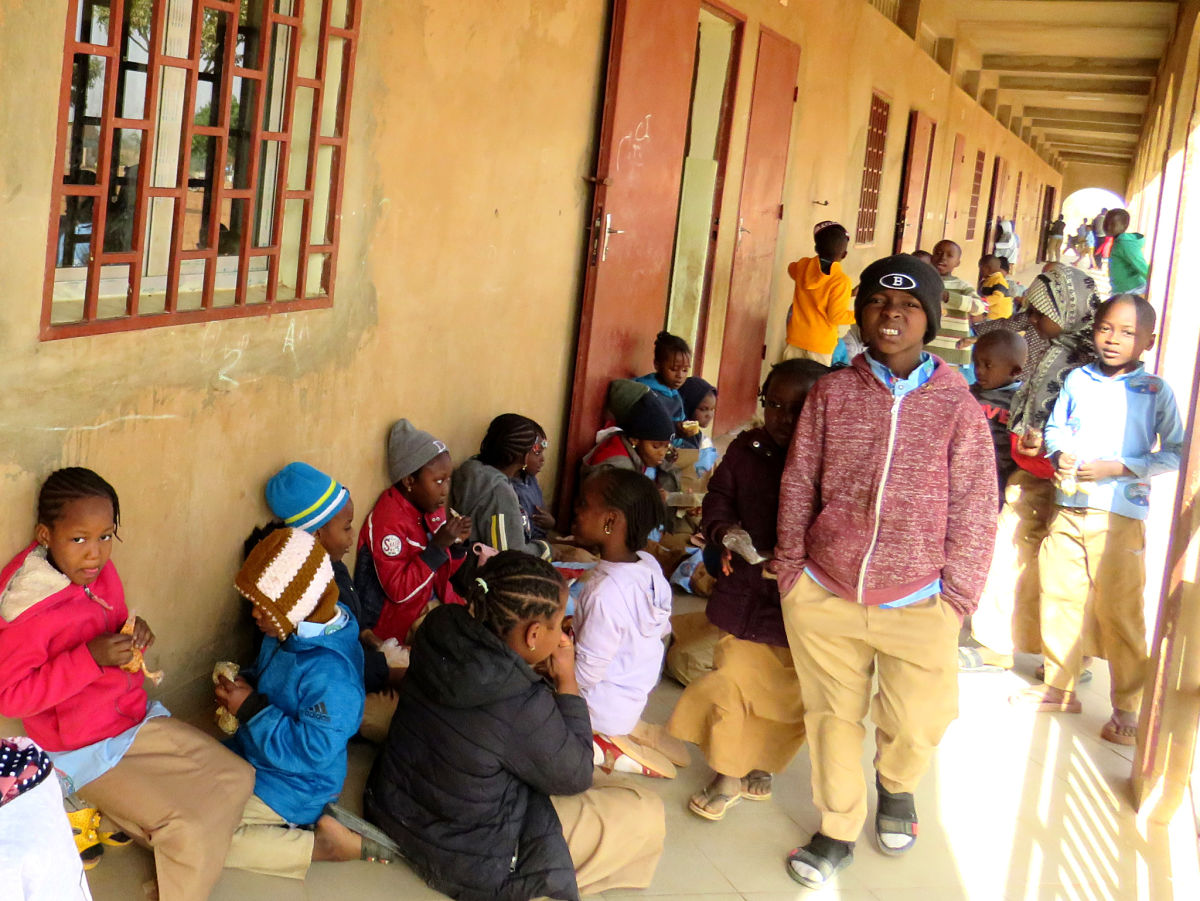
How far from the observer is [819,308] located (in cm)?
695

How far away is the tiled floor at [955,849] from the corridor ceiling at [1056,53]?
9.95 meters

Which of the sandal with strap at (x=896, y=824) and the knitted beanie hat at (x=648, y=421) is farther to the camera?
the knitted beanie hat at (x=648, y=421)

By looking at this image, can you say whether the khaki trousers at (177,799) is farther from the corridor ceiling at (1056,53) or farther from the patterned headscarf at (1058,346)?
the corridor ceiling at (1056,53)

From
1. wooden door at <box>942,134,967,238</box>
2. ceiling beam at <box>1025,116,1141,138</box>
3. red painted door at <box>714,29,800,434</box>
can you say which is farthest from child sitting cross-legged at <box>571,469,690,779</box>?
ceiling beam at <box>1025,116,1141,138</box>

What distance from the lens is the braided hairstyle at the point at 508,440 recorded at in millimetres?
4418

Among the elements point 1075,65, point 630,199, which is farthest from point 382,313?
point 1075,65

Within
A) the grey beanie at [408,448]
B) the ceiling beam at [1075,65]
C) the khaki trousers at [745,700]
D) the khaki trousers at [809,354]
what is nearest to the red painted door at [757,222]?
the khaki trousers at [809,354]

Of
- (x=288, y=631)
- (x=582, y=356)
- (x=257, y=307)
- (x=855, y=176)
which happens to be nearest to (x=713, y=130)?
(x=582, y=356)

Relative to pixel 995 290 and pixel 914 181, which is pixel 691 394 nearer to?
pixel 995 290

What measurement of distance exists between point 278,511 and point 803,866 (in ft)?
5.60

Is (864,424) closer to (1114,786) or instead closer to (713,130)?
(1114,786)

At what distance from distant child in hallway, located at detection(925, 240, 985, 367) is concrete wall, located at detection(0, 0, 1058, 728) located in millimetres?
4375

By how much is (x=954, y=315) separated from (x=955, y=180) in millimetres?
7589

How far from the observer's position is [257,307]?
322 cm
